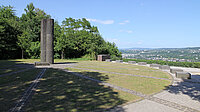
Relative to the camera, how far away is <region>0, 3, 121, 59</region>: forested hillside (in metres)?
30.3

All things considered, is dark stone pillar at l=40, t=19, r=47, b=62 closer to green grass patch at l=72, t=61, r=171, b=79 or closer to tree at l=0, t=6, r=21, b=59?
green grass patch at l=72, t=61, r=171, b=79

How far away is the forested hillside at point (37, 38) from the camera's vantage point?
99.5 ft

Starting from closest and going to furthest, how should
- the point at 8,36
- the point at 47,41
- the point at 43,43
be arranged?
1. the point at 47,41
2. the point at 43,43
3. the point at 8,36

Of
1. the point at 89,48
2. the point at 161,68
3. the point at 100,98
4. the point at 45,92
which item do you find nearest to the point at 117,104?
the point at 100,98

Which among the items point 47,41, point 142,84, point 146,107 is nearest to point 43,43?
point 47,41

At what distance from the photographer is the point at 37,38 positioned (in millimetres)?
34375

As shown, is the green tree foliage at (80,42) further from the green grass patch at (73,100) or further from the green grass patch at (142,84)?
the green grass patch at (73,100)

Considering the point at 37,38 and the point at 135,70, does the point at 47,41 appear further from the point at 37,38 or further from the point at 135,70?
the point at 37,38

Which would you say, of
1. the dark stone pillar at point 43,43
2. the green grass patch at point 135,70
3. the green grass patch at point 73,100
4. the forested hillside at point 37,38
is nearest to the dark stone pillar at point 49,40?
the dark stone pillar at point 43,43

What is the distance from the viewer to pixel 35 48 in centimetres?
3012

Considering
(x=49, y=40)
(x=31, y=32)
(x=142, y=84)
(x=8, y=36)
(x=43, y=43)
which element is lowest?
(x=142, y=84)

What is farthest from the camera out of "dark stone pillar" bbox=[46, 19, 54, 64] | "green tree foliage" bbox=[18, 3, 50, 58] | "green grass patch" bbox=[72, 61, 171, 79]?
"green tree foliage" bbox=[18, 3, 50, 58]

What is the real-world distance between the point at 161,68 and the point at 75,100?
1433 cm

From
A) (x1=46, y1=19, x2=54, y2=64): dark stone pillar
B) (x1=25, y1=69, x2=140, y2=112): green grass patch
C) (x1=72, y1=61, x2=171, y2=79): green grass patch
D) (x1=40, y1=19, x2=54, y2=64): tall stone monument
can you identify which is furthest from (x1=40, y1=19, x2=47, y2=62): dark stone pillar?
(x1=25, y1=69, x2=140, y2=112): green grass patch
